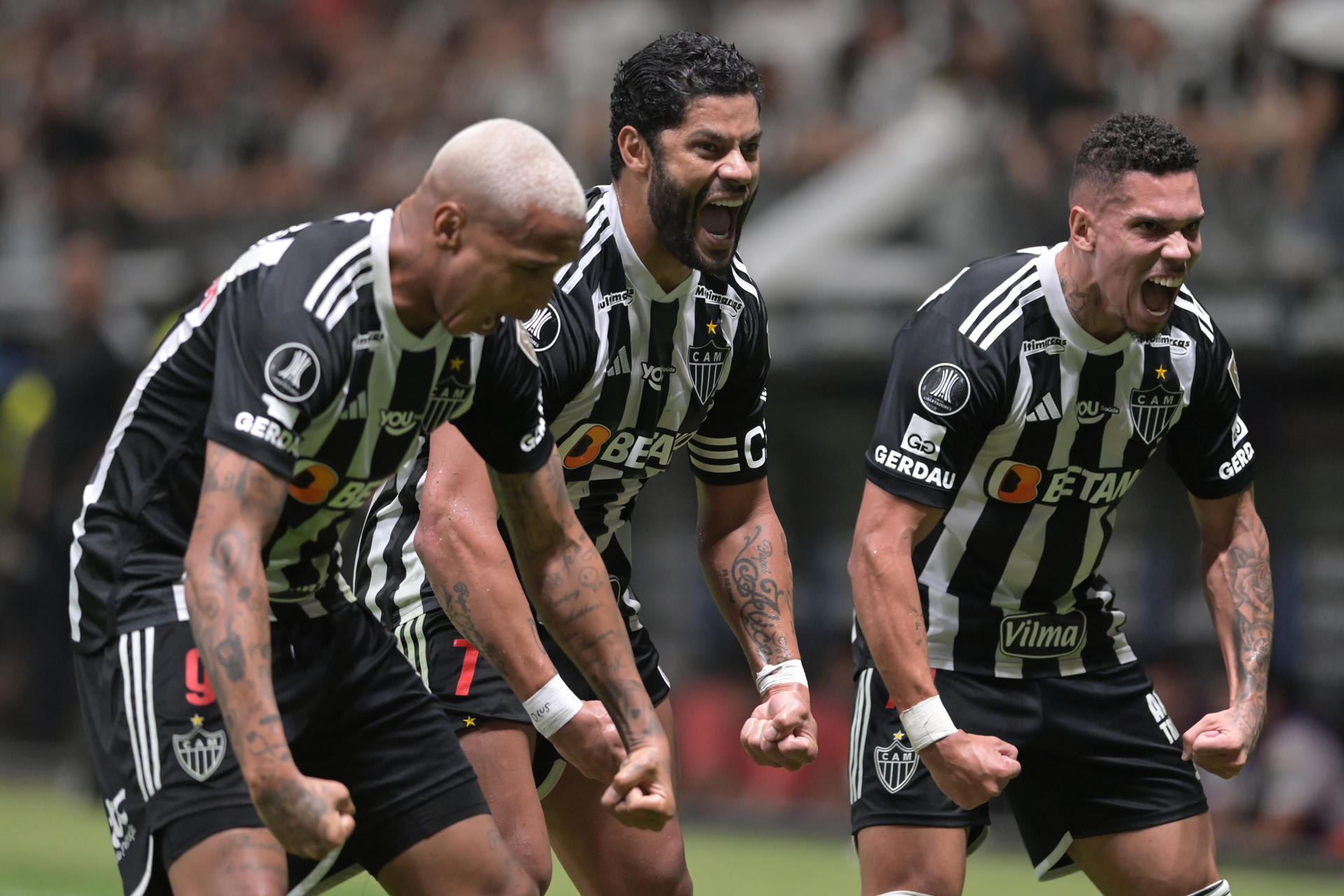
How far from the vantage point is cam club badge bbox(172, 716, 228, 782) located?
13.3ft

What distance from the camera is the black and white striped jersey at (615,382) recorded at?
202 inches

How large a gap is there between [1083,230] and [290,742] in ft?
8.21

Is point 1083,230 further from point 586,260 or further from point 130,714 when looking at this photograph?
point 130,714

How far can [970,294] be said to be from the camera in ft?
17.4

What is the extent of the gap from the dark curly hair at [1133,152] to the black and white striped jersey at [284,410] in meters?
1.75

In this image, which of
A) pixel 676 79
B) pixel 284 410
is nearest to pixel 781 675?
pixel 676 79

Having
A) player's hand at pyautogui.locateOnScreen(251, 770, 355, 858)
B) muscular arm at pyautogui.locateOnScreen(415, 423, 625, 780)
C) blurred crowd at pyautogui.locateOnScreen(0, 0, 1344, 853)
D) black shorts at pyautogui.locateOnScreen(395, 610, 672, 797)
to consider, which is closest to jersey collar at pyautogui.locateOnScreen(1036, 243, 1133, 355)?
black shorts at pyautogui.locateOnScreen(395, 610, 672, 797)

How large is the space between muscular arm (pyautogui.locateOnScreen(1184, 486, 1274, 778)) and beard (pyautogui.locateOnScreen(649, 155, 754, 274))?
168 cm

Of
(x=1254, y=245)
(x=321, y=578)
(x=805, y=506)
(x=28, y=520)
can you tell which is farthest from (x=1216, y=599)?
(x=28, y=520)

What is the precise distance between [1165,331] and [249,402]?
2670mm

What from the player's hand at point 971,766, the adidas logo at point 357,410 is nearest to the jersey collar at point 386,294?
the adidas logo at point 357,410

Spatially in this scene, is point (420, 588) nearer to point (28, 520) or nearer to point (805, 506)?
point (805, 506)

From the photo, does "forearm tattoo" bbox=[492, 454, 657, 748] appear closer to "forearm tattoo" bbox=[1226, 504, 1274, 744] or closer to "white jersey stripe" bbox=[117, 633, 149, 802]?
"white jersey stripe" bbox=[117, 633, 149, 802]

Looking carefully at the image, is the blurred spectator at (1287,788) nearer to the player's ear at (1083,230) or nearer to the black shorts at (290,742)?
the player's ear at (1083,230)
